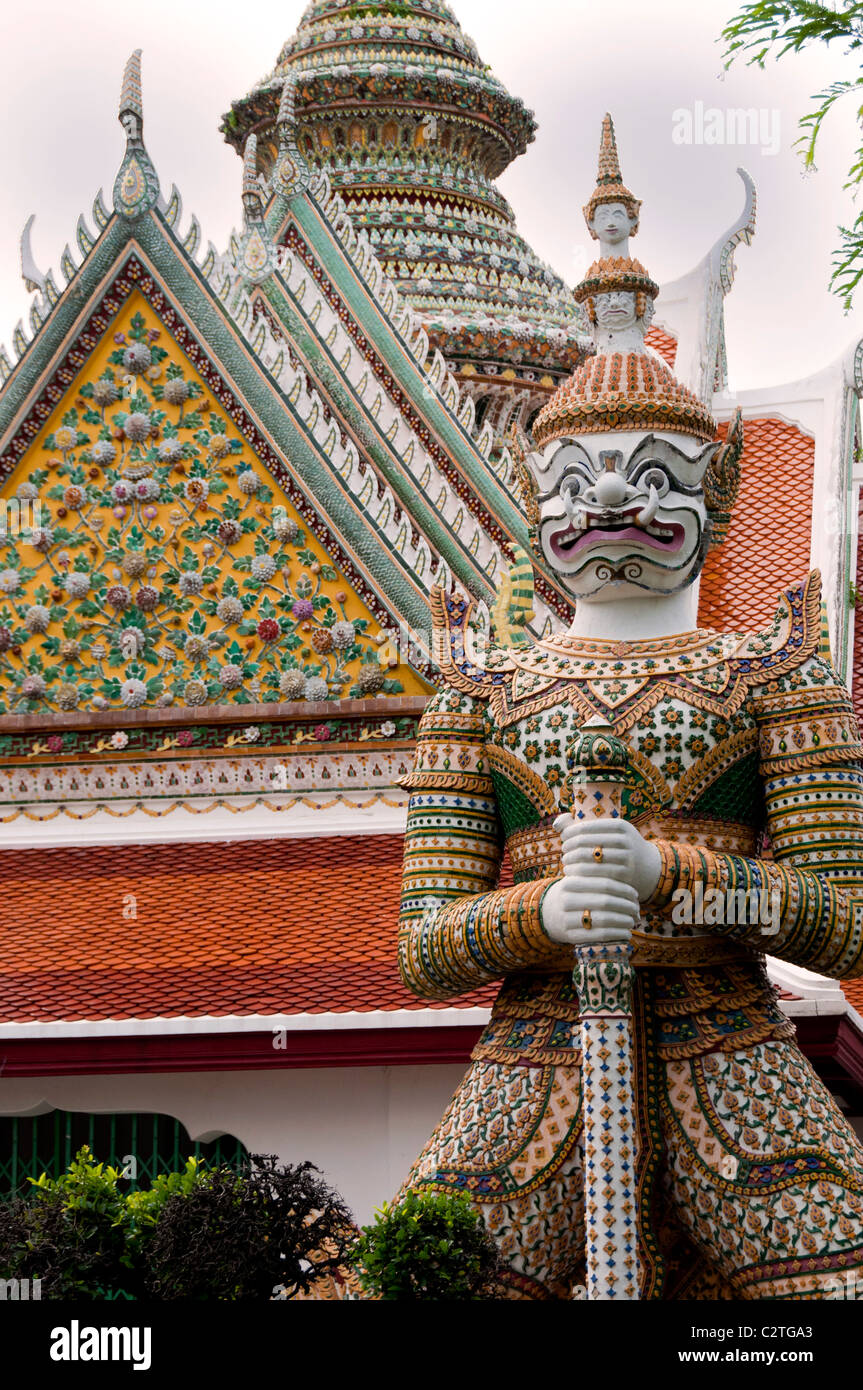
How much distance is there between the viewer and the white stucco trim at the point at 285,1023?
689cm

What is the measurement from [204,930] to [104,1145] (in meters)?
0.85

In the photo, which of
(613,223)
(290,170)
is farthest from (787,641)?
(290,170)

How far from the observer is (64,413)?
28.9 ft

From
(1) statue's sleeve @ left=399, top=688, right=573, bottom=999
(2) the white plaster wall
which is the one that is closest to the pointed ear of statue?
(1) statue's sleeve @ left=399, top=688, right=573, bottom=999

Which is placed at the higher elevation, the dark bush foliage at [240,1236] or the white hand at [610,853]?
the white hand at [610,853]

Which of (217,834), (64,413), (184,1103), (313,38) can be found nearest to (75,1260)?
(184,1103)

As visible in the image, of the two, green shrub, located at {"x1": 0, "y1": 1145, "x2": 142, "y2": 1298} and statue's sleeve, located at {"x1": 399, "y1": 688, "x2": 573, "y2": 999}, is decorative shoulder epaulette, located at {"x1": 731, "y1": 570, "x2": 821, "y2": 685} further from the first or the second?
green shrub, located at {"x1": 0, "y1": 1145, "x2": 142, "y2": 1298}

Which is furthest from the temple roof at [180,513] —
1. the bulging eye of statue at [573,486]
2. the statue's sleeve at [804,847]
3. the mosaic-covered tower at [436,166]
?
the mosaic-covered tower at [436,166]

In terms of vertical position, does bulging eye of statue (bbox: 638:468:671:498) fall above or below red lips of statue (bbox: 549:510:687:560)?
above

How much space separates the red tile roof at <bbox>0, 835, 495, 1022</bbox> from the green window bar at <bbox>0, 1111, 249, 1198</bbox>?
0.55 m

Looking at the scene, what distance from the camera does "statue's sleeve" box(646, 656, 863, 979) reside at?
16.2ft

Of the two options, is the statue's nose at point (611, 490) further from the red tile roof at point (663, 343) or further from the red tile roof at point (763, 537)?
the red tile roof at point (663, 343)

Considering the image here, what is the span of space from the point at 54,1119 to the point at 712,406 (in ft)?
19.4

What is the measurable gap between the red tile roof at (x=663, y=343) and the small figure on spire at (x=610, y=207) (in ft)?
24.0
